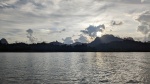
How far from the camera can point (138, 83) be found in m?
62.2

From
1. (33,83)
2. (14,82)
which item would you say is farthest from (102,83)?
(14,82)

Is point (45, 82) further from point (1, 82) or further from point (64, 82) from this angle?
point (1, 82)

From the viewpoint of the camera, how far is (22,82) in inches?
2432

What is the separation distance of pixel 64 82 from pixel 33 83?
901 cm

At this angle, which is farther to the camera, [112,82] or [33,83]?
[112,82]

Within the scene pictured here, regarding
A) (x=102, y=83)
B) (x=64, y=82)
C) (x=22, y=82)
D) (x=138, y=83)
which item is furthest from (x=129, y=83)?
(x=22, y=82)

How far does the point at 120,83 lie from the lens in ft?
207

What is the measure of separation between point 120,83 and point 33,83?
24874 millimetres

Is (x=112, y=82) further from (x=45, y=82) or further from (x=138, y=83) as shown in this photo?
(x=45, y=82)

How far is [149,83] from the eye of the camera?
6144 cm

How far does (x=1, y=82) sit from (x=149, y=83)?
41621 mm

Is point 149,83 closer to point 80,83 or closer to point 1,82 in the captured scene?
point 80,83

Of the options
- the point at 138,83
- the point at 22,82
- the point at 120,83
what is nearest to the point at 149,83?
the point at 138,83

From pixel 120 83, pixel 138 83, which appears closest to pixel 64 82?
pixel 120 83
